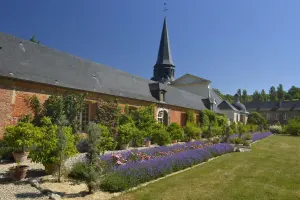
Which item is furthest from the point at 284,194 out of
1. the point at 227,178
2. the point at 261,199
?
the point at 227,178

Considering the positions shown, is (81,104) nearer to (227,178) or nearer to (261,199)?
(227,178)

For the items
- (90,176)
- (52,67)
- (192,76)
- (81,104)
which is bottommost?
(90,176)

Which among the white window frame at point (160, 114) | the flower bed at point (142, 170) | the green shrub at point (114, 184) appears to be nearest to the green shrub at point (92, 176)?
the green shrub at point (114, 184)

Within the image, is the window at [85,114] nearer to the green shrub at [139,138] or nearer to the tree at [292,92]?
the green shrub at [139,138]

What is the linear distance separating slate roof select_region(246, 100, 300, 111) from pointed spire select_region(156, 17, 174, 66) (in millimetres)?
38185

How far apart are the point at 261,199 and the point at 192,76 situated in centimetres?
3190

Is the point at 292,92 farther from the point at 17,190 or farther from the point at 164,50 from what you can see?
the point at 17,190

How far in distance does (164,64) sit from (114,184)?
107 ft

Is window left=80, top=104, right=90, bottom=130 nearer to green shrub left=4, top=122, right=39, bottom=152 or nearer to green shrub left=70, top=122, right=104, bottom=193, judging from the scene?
green shrub left=4, top=122, right=39, bottom=152

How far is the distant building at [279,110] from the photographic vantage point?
2228 inches

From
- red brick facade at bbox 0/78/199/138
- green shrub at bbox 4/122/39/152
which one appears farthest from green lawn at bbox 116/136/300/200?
red brick facade at bbox 0/78/199/138

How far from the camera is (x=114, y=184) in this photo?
5844mm

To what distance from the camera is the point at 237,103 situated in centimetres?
4578

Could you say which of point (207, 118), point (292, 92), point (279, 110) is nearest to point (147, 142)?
point (207, 118)
